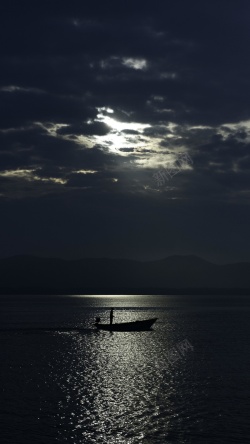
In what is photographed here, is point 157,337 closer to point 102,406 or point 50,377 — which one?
point 50,377

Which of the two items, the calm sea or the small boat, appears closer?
the calm sea

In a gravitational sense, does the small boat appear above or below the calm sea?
above

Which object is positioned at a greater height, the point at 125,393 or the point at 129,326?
the point at 129,326

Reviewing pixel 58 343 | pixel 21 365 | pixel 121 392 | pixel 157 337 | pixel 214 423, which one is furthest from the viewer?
pixel 157 337

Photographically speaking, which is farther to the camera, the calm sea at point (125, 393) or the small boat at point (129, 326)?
the small boat at point (129, 326)

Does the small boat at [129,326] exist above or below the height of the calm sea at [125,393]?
above

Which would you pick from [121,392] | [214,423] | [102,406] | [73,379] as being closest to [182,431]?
[214,423]

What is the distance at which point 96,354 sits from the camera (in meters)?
84.1

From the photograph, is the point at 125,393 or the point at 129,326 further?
the point at 129,326

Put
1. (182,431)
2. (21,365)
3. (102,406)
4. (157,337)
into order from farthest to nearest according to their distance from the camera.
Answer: (157,337)
(21,365)
(102,406)
(182,431)

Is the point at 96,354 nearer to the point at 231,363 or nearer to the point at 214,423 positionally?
the point at 231,363

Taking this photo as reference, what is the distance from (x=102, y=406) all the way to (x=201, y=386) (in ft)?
43.2

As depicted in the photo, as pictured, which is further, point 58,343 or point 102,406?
point 58,343

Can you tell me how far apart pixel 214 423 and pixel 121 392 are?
46.1ft
